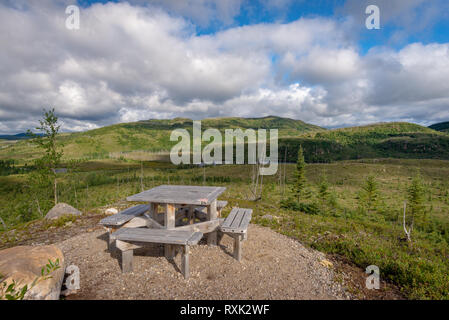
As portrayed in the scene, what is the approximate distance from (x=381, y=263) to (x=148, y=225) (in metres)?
7.19

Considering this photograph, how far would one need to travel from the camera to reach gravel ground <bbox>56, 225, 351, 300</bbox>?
4.85 m

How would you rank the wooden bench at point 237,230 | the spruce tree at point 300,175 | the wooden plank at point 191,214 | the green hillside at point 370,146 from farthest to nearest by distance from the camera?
the green hillside at point 370,146 < the spruce tree at point 300,175 < the wooden plank at point 191,214 < the wooden bench at point 237,230

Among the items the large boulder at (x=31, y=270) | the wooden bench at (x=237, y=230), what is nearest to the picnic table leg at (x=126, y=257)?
the large boulder at (x=31, y=270)

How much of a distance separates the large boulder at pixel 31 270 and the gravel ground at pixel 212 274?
86 cm

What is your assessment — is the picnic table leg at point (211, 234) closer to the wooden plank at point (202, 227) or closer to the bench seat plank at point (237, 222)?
the wooden plank at point (202, 227)

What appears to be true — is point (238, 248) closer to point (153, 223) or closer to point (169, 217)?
point (169, 217)

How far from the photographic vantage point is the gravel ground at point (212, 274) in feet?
15.9

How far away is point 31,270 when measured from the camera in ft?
13.0

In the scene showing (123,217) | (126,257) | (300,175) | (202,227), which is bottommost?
(126,257)

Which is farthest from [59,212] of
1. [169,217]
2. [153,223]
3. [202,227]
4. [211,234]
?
[202,227]

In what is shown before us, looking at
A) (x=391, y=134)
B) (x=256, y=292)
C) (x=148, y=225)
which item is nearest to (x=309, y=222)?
(x=256, y=292)

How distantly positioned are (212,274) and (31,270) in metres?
3.72

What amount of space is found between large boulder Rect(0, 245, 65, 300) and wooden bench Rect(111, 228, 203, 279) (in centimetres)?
132

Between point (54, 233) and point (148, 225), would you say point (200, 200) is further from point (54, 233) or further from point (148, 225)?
point (54, 233)
